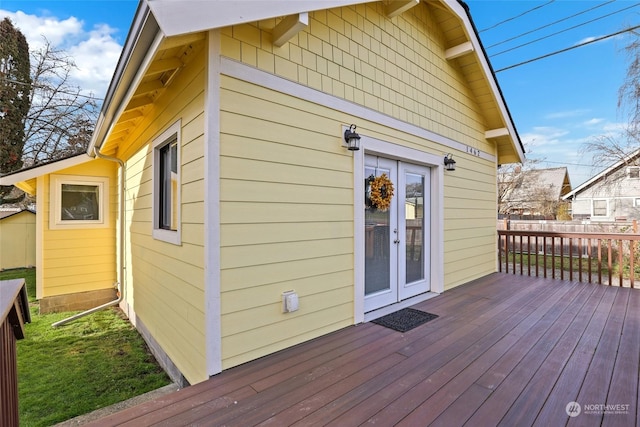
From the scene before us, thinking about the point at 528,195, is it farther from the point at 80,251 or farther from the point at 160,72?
the point at 80,251

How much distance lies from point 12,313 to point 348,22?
12.8 feet

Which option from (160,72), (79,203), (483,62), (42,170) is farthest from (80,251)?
(483,62)

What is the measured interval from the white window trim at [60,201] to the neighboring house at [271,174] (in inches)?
1.2

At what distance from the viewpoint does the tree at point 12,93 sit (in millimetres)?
9297

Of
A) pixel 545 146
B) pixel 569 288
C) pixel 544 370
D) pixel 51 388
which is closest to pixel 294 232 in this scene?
pixel 544 370

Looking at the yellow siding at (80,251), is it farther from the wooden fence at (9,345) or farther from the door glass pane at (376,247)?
the door glass pane at (376,247)

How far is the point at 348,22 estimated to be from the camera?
11.4ft

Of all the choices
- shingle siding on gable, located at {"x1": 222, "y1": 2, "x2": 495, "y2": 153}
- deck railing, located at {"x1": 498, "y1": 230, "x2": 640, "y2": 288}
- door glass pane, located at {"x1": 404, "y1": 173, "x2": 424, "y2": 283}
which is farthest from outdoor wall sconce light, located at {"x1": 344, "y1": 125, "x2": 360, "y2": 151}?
deck railing, located at {"x1": 498, "y1": 230, "x2": 640, "y2": 288}

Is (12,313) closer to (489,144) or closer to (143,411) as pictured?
(143,411)

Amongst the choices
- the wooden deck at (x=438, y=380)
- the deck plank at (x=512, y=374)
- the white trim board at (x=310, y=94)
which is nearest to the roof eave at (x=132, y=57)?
the white trim board at (x=310, y=94)

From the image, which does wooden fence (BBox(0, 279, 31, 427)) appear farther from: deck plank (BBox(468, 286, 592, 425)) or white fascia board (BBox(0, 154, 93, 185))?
white fascia board (BBox(0, 154, 93, 185))

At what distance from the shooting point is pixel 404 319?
3568 mm

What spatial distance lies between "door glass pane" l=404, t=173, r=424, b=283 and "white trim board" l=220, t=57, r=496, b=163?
0.70m

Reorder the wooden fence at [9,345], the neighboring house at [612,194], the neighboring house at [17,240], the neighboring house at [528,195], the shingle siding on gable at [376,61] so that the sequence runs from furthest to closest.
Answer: the neighboring house at [528,195], the neighboring house at [612,194], the neighboring house at [17,240], the shingle siding on gable at [376,61], the wooden fence at [9,345]
